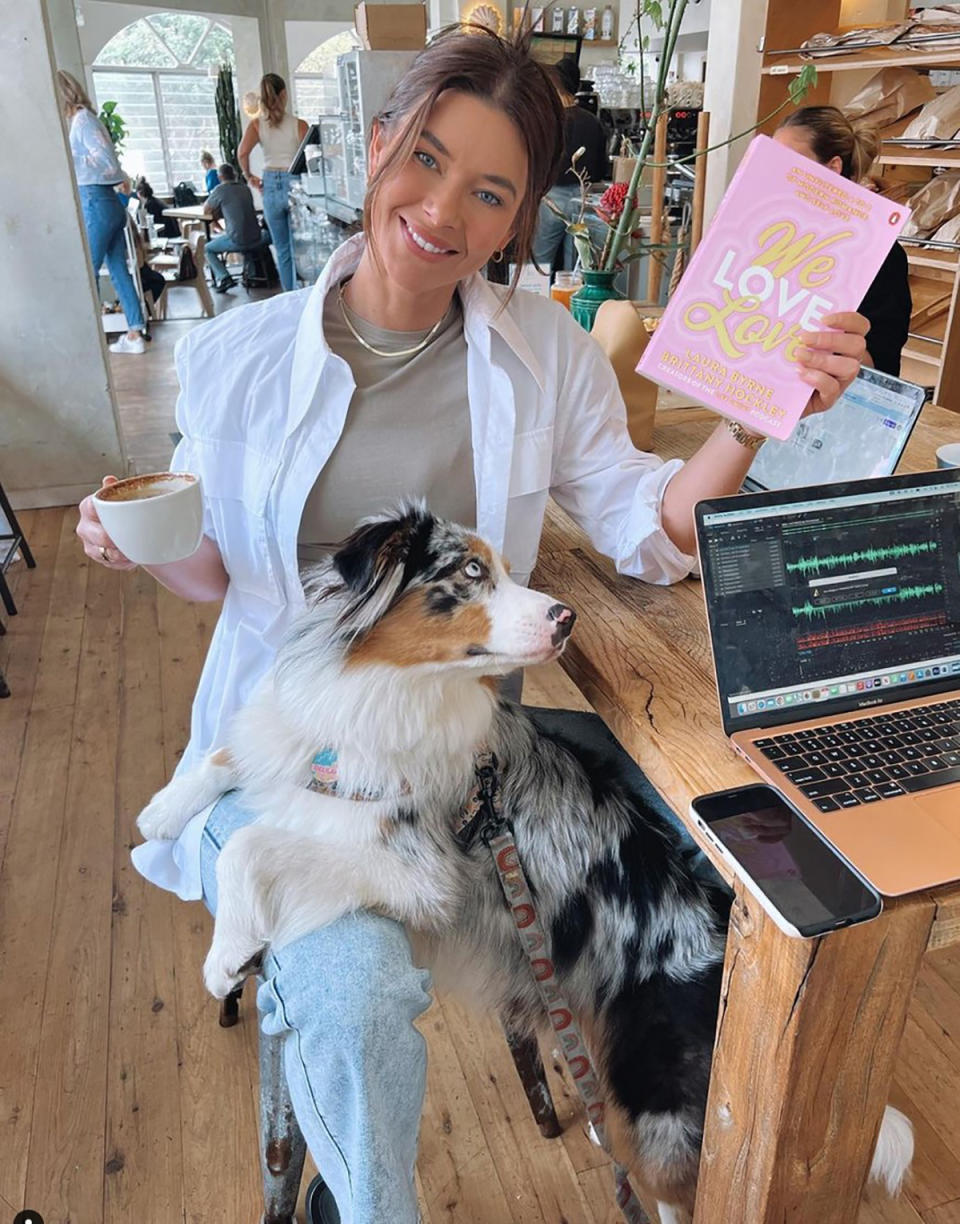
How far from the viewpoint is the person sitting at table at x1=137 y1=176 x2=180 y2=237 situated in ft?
32.2

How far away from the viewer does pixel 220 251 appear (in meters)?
8.40

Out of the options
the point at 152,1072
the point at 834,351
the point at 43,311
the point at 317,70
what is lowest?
the point at 152,1072

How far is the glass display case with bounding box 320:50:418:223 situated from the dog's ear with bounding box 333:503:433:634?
10.9ft

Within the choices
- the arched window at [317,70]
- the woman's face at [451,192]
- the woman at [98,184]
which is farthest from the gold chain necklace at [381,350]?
the arched window at [317,70]

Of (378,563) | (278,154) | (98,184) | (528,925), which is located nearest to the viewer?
(378,563)

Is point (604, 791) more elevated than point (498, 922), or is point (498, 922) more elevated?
point (604, 791)

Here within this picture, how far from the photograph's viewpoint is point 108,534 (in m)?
1.02

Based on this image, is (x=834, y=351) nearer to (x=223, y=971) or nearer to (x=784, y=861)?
(x=784, y=861)

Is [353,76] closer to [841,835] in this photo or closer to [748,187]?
[748,187]

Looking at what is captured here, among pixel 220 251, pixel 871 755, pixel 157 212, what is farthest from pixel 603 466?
pixel 157 212

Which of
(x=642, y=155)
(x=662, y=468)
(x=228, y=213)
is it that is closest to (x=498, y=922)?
(x=662, y=468)

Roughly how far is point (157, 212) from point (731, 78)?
8167mm

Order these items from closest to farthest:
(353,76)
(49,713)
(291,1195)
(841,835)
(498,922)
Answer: (841,835) → (498,922) → (291,1195) → (49,713) → (353,76)

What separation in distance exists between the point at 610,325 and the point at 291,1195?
1508 mm
